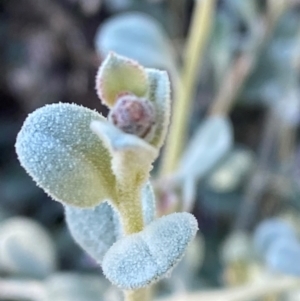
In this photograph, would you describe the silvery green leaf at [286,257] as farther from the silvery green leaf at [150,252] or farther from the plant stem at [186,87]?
the silvery green leaf at [150,252]

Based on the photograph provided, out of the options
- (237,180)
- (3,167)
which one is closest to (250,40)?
(237,180)

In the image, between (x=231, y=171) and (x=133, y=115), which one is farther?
(x=231, y=171)

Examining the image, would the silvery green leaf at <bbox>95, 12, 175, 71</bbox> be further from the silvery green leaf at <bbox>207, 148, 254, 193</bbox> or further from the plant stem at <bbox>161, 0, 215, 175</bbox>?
the silvery green leaf at <bbox>207, 148, 254, 193</bbox>

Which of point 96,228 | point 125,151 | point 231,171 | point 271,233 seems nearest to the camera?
point 125,151

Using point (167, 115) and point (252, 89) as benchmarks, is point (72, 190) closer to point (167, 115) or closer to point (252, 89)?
point (167, 115)

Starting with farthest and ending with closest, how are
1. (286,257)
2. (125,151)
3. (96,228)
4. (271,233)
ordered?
(271,233), (286,257), (96,228), (125,151)

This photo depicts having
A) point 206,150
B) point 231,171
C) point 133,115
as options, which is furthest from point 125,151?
point 231,171

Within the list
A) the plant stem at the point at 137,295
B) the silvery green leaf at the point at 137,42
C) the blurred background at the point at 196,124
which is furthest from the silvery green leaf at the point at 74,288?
the plant stem at the point at 137,295

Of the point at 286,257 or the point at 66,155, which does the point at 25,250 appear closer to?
the point at 286,257
